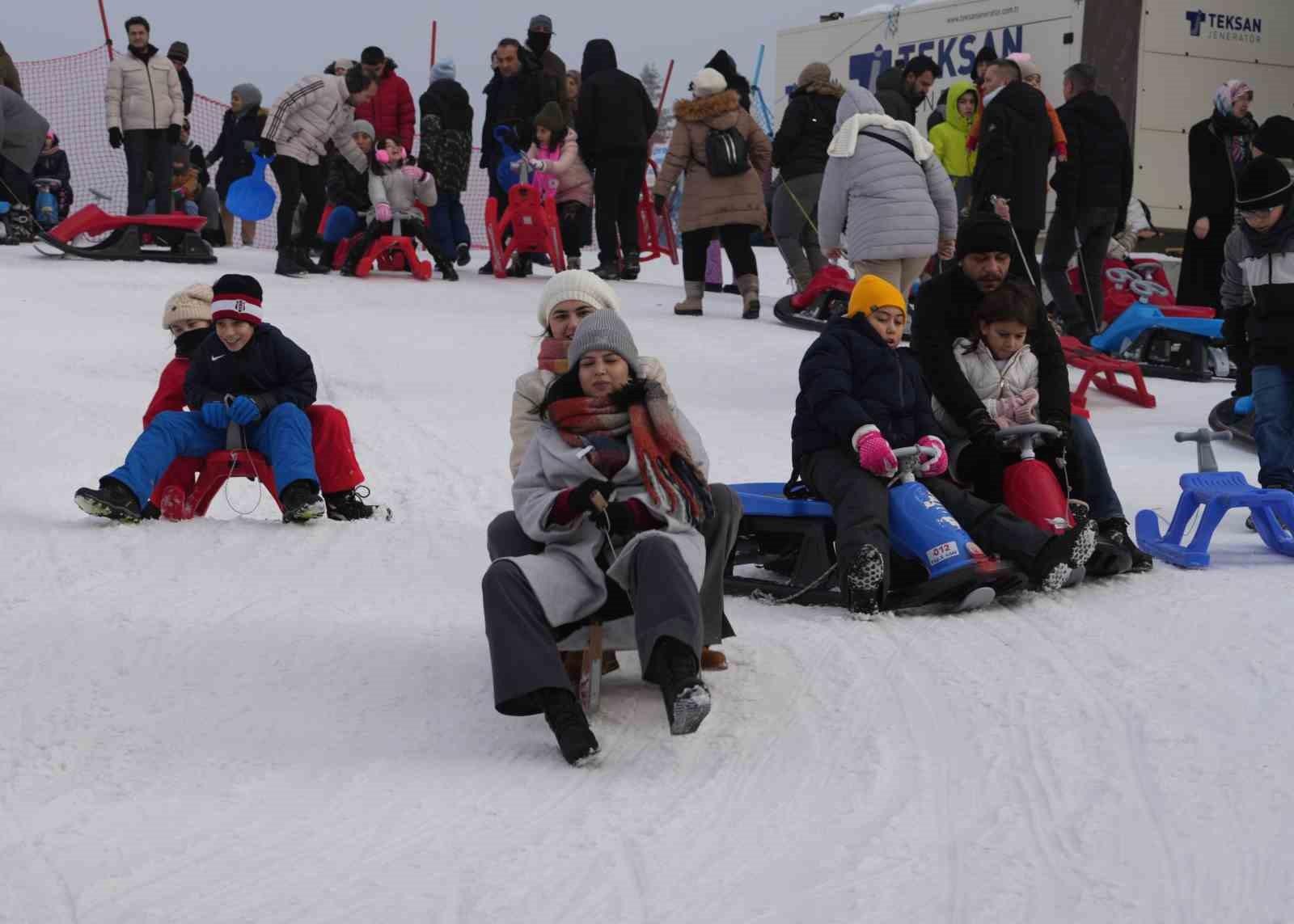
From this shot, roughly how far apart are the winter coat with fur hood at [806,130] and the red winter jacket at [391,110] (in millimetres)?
3229

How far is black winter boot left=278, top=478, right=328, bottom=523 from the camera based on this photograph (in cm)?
575

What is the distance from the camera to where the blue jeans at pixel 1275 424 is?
656 centimetres

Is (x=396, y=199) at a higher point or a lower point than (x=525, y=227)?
higher

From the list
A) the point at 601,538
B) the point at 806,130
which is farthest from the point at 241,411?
the point at 806,130

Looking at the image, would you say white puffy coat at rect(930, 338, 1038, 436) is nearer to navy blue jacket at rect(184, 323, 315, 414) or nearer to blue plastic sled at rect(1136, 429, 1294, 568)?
blue plastic sled at rect(1136, 429, 1294, 568)

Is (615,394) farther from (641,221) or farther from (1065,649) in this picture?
(641,221)

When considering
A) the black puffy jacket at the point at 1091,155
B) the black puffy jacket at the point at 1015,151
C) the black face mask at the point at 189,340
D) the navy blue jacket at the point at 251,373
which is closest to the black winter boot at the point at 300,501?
the navy blue jacket at the point at 251,373

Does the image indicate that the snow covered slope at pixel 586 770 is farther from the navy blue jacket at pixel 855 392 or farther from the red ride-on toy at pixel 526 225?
the red ride-on toy at pixel 526 225

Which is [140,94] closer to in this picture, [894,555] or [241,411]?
[241,411]

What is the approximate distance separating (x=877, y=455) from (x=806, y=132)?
23.2ft

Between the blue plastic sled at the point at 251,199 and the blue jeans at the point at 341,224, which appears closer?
the blue jeans at the point at 341,224

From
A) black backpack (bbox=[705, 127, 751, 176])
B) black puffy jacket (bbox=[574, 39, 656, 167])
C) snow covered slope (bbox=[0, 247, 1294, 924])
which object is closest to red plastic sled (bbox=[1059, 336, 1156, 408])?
black backpack (bbox=[705, 127, 751, 176])

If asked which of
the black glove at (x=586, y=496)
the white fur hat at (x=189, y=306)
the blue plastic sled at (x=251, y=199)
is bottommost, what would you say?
the black glove at (x=586, y=496)

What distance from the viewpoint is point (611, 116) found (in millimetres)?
12633
